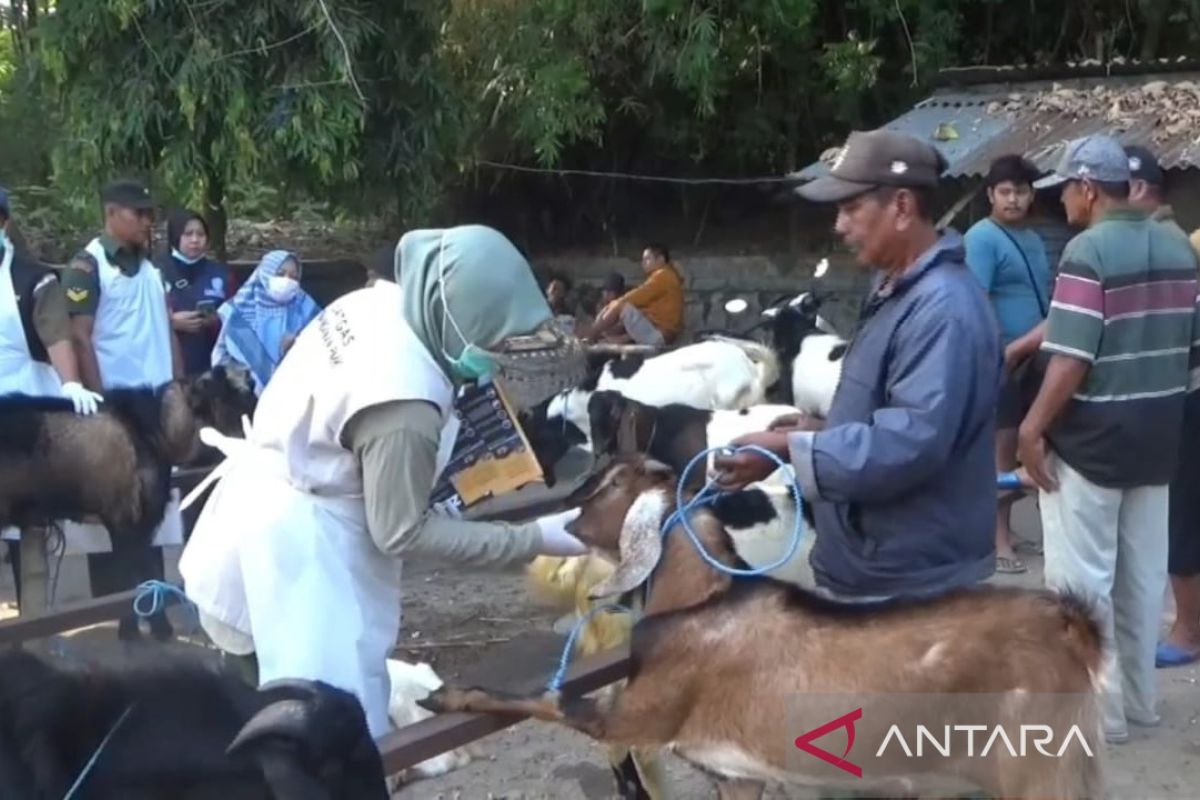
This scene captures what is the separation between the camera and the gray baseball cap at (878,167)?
2.88 meters

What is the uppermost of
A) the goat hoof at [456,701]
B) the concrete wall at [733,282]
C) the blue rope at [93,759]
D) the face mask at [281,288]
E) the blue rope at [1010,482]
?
the blue rope at [93,759]

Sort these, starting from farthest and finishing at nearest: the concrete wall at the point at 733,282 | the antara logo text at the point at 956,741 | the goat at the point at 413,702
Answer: the concrete wall at the point at 733,282 < the goat at the point at 413,702 < the antara logo text at the point at 956,741

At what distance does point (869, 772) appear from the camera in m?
2.84

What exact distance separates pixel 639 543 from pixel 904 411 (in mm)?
743

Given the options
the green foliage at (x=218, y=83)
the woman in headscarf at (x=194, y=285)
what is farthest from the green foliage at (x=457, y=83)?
the woman in headscarf at (x=194, y=285)

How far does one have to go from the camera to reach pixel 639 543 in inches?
128

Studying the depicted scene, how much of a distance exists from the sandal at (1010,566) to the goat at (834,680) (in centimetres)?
359

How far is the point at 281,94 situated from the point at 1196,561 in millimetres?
7301

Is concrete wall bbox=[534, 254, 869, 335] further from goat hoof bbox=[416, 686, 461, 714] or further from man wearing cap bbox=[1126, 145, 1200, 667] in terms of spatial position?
goat hoof bbox=[416, 686, 461, 714]

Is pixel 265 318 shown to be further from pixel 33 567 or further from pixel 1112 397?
pixel 1112 397

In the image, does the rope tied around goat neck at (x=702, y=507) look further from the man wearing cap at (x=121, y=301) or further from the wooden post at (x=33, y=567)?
the man wearing cap at (x=121, y=301)

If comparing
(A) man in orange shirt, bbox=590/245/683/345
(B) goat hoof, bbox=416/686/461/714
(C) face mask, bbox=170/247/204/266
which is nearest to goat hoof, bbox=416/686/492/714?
(B) goat hoof, bbox=416/686/461/714

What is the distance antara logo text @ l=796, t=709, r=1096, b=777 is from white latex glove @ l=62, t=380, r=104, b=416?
11.0 feet

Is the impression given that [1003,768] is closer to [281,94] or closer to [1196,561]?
[1196,561]
